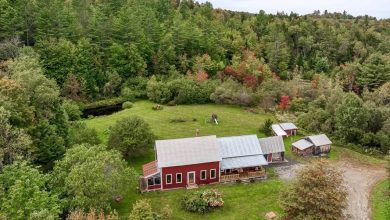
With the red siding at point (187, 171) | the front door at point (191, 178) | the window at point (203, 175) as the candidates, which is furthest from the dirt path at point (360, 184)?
the front door at point (191, 178)

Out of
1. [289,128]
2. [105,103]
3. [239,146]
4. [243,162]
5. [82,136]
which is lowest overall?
[243,162]

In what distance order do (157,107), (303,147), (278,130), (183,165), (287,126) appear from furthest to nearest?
(157,107)
(287,126)
(278,130)
(303,147)
(183,165)

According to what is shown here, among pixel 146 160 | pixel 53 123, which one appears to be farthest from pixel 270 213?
pixel 53 123

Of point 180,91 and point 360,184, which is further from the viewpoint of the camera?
point 180,91

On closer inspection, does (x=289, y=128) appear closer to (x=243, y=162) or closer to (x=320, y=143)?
(x=320, y=143)

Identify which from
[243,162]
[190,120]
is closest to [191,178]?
[243,162]

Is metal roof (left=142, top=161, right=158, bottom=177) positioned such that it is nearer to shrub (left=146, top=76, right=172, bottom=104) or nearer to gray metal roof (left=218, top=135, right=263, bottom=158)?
gray metal roof (left=218, top=135, right=263, bottom=158)
